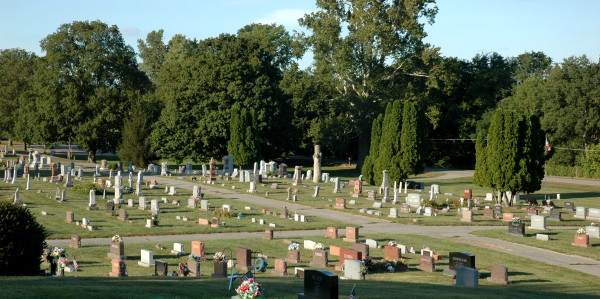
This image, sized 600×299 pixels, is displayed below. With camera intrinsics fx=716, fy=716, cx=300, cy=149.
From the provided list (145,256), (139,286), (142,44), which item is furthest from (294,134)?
(142,44)

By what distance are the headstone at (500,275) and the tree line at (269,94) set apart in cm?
4347

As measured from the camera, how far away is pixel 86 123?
7056 centimetres

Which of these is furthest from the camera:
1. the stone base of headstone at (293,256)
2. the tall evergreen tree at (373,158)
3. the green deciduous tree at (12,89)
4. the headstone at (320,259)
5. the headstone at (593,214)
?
the green deciduous tree at (12,89)

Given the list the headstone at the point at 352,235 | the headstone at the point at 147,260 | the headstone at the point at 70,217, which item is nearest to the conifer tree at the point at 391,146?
the headstone at the point at 352,235

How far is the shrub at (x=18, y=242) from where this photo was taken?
1817 centimetres

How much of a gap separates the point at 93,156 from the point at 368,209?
42132 mm

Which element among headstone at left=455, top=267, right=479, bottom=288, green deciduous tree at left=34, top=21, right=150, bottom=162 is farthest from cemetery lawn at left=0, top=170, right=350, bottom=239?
green deciduous tree at left=34, top=21, right=150, bottom=162

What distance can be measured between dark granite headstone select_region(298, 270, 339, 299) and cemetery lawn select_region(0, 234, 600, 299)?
137 centimetres

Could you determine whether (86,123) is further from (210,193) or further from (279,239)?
(279,239)

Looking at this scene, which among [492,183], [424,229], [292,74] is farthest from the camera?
[292,74]

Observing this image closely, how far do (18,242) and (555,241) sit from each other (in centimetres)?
2276

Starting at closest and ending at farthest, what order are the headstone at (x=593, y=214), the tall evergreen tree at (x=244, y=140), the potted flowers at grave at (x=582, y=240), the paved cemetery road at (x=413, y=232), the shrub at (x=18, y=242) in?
1. the shrub at (x=18, y=242)
2. the paved cemetery road at (x=413, y=232)
3. the potted flowers at grave at (x=582, y=240)
4. the headstone at (x=593, y=214)
5. the tall evergreen tree at (x=244, y=140)

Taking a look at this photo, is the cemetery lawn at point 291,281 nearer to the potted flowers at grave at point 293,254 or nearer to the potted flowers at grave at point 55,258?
the potted flowers at grave at point 293,254

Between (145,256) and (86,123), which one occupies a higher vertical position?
(86,123)
